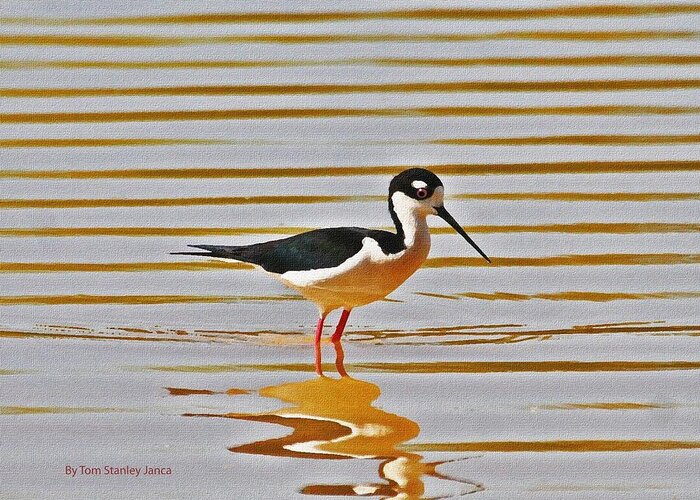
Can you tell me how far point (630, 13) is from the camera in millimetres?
13625

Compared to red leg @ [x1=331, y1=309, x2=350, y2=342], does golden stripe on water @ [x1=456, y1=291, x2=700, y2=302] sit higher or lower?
higher

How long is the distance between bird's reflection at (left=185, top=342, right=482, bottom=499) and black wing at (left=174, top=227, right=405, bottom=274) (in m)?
0.64

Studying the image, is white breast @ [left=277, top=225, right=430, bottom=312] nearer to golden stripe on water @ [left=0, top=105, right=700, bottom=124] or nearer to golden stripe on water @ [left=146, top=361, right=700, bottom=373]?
golden stripe on water @ [left=146, top=361, right=700, bottom=373]

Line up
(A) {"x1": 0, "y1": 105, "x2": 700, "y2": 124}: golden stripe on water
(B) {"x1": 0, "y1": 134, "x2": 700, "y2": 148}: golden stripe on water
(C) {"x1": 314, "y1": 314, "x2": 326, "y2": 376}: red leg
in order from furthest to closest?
(A) {"x1": 0, "y1": 105, "x2": 700, "y2": 124}: golden stripe on water → (B) {"x1": 0, "y1": 134, "x2": 700, "y2": 148}: golden stripe on water → (C) {"x1": 314, "y1": 314, "x2": 326, "y2": 376}: red leg

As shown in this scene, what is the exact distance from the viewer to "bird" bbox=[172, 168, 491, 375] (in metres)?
8.29

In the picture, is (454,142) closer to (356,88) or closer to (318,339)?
(356,88)

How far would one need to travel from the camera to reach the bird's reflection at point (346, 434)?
646cm

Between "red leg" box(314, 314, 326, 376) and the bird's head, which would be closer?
"red leg" box(314, 314, 326, 376)

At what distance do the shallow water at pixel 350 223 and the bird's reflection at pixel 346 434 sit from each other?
0.02m

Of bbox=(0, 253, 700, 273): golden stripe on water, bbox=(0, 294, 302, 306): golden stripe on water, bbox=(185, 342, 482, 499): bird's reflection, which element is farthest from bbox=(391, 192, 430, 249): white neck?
bbox=(0, 253, 700, 273): golden stripe on water

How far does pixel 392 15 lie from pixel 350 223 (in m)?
3.70

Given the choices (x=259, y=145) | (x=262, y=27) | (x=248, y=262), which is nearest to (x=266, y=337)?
(x=248, y=262)

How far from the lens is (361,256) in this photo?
27.1 feet

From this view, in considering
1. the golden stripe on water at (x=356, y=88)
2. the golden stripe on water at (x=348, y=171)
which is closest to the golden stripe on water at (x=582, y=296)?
the golden stripe on water at (x=348, y=171)
